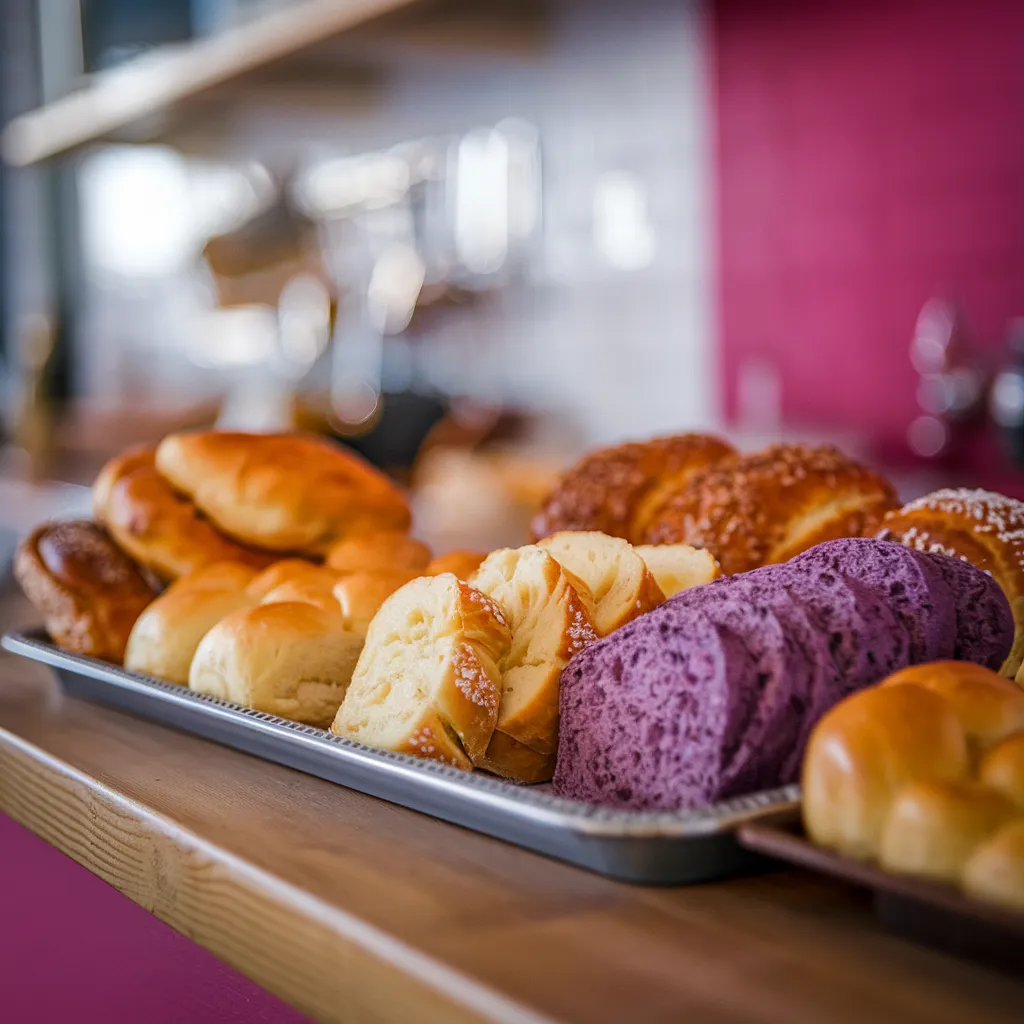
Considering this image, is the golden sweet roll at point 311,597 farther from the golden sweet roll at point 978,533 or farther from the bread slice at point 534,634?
the golden sweet roll at point 978,533

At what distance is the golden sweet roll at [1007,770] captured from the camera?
0.60 m

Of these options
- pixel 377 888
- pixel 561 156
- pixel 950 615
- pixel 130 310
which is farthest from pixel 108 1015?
pixel 130 310

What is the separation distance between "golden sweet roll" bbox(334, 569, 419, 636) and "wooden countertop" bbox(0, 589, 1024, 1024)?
0.44 feet

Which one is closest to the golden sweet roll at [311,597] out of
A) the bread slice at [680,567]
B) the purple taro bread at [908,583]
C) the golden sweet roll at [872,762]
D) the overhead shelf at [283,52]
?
the bread slice at [680,567]

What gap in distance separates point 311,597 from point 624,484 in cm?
35

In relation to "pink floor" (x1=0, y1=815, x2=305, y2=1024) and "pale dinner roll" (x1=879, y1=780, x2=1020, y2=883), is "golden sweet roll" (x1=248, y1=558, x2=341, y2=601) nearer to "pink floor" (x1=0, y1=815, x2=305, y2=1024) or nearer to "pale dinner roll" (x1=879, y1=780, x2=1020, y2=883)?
"pink floor" (x1=0, y1=815, x2=305, y2=1024)

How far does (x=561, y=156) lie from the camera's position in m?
4.03

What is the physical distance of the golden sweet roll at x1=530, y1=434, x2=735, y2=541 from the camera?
Result: 1237 millimetres

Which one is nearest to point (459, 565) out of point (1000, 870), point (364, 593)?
point (364, 593)

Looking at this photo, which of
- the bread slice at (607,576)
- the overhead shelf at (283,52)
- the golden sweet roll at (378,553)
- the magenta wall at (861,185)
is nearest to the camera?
the bread slice at (607,576)

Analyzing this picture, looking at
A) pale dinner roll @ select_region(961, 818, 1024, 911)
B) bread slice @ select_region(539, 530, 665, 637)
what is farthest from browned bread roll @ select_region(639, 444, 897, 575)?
pale dinner roll @ select_region(961, 818, 1024, 911)

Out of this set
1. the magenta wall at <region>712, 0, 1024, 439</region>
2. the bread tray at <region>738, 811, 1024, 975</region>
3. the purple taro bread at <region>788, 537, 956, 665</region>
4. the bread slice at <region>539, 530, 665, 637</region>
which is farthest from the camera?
the magenta wall at <region>712, 0, 1024, 439</region>

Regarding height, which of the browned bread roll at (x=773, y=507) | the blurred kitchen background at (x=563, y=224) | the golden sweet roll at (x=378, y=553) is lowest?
the golden sweet roll at (x=378, y=553)

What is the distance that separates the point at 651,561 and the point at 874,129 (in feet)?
8.18
